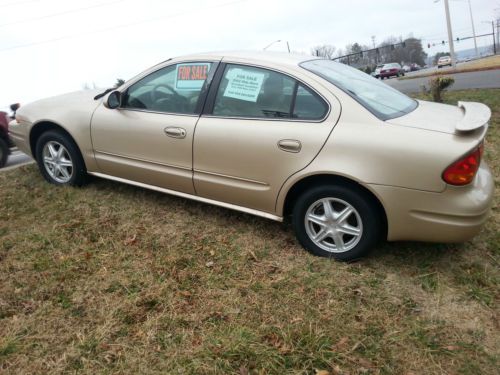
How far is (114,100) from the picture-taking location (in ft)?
12.7

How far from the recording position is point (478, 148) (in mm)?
2678

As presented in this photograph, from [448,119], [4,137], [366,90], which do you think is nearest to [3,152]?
[4,137]

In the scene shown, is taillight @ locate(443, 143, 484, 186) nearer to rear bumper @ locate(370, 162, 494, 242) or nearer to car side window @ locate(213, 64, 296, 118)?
rear bumper @ locate(370, 162, 494, 242)

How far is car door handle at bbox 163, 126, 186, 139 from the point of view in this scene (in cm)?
350

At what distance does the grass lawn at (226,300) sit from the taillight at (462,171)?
73 centimetres

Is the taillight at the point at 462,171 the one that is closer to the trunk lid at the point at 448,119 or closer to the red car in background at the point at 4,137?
the trunk lid at the point at 448,119

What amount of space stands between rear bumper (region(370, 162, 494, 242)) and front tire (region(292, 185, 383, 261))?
14 cm

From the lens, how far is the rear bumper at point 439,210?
2676 mm

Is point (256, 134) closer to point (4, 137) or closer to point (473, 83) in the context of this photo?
point (4, 137)

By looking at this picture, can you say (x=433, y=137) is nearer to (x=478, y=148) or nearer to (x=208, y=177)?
(x=478, y=148)

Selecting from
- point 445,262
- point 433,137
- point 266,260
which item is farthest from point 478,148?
point 266,260

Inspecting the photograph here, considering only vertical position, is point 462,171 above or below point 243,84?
below

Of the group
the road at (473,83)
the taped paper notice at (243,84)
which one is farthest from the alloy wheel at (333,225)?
the road at (473,83)

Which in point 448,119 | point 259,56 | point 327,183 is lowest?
point 327,183
